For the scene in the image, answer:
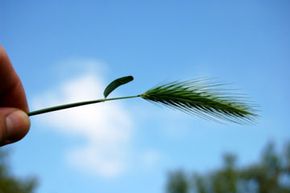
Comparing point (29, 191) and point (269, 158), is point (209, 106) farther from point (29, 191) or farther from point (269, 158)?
point (269, 158)

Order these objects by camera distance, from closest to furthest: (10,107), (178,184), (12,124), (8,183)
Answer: (12,124)
(10,107)
(8,183)
(178,184)

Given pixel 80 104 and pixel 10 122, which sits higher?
pixel 80 104

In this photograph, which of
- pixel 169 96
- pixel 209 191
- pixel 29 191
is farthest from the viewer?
pixel 209 191

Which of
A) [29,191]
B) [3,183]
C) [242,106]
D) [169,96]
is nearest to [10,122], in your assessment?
[169,96]

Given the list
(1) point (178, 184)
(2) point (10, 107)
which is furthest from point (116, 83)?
(1) point (178, 184)

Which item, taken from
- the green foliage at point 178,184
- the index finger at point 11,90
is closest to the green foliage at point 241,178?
the green foliage at point 178,184

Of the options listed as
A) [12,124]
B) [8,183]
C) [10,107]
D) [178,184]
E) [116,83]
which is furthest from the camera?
[178,184]

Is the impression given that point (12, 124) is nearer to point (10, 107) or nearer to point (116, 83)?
point (10, 107)

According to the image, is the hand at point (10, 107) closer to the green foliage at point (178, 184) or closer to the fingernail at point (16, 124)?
the fingernail at point (16, 124)
